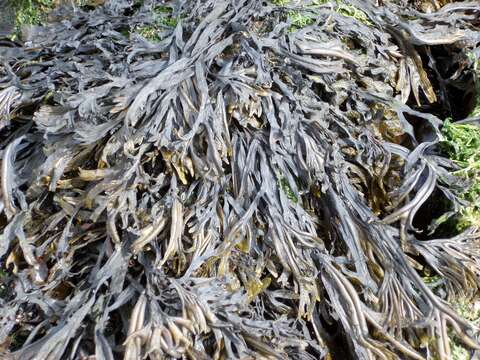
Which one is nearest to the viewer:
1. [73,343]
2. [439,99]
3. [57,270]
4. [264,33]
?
[73,343]

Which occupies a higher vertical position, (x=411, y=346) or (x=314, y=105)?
(x=314, y=105)

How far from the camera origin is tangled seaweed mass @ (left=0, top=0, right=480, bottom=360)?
4.20 feet

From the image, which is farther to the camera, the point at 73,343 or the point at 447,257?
the point at 447,257

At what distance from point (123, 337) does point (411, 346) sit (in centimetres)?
69

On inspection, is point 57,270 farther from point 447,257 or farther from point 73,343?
point 447,257

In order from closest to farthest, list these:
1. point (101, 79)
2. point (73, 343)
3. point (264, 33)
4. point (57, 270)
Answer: point (73, 343), point (57, 270), point (101, 79), point (264, 33)

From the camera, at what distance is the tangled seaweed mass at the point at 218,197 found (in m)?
1.28

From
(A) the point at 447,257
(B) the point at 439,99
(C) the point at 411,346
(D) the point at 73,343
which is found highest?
(B) the point at 439,99

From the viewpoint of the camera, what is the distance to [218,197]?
55.2 inches

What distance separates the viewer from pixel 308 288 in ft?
4.45

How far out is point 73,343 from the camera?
1.23 meters

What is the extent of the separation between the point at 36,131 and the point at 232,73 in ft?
1.84

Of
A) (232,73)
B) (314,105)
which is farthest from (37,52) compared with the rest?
(314,105)

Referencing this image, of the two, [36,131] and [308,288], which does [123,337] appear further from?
[36,131]
